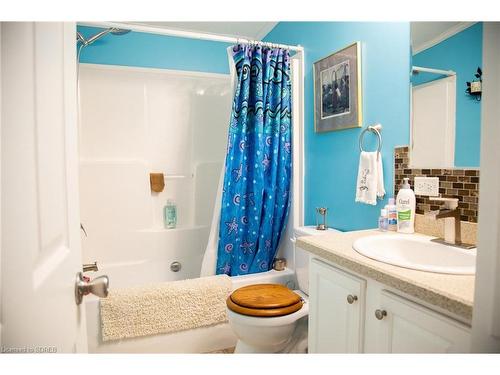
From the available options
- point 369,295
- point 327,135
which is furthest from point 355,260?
point 327,135

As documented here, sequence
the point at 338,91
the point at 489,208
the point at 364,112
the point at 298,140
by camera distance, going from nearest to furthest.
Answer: the point at 489,208, the point at 364,112, the point at 338,91, the point at 298,140

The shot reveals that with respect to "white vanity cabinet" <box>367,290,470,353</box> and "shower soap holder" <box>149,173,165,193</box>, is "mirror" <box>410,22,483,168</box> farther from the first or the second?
Result: "shower soap holder" <box>149,173,165,193</box>

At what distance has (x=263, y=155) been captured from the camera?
2.04m

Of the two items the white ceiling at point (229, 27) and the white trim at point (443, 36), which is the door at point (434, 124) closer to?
the white trim at point (443, 36)

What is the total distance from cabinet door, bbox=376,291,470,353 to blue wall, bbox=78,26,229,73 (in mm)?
2508

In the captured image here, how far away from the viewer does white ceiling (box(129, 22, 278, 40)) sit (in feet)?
8.50

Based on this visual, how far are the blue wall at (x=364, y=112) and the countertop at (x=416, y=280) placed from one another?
63 centimetres

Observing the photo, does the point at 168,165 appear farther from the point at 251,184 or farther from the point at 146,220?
the point at 251,184

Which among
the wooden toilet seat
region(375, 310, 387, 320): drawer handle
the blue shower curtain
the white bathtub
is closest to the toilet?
the wooden toilet seat

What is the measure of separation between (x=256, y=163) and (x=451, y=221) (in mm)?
1167

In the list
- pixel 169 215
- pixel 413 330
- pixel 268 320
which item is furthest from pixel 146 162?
pixel 413 330

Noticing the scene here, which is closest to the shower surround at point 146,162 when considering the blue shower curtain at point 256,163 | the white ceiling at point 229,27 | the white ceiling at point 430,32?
the white ceiling at point 229,27

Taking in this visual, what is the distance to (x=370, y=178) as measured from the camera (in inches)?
60.5

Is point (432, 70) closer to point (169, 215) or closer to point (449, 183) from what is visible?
point (449, 183)
